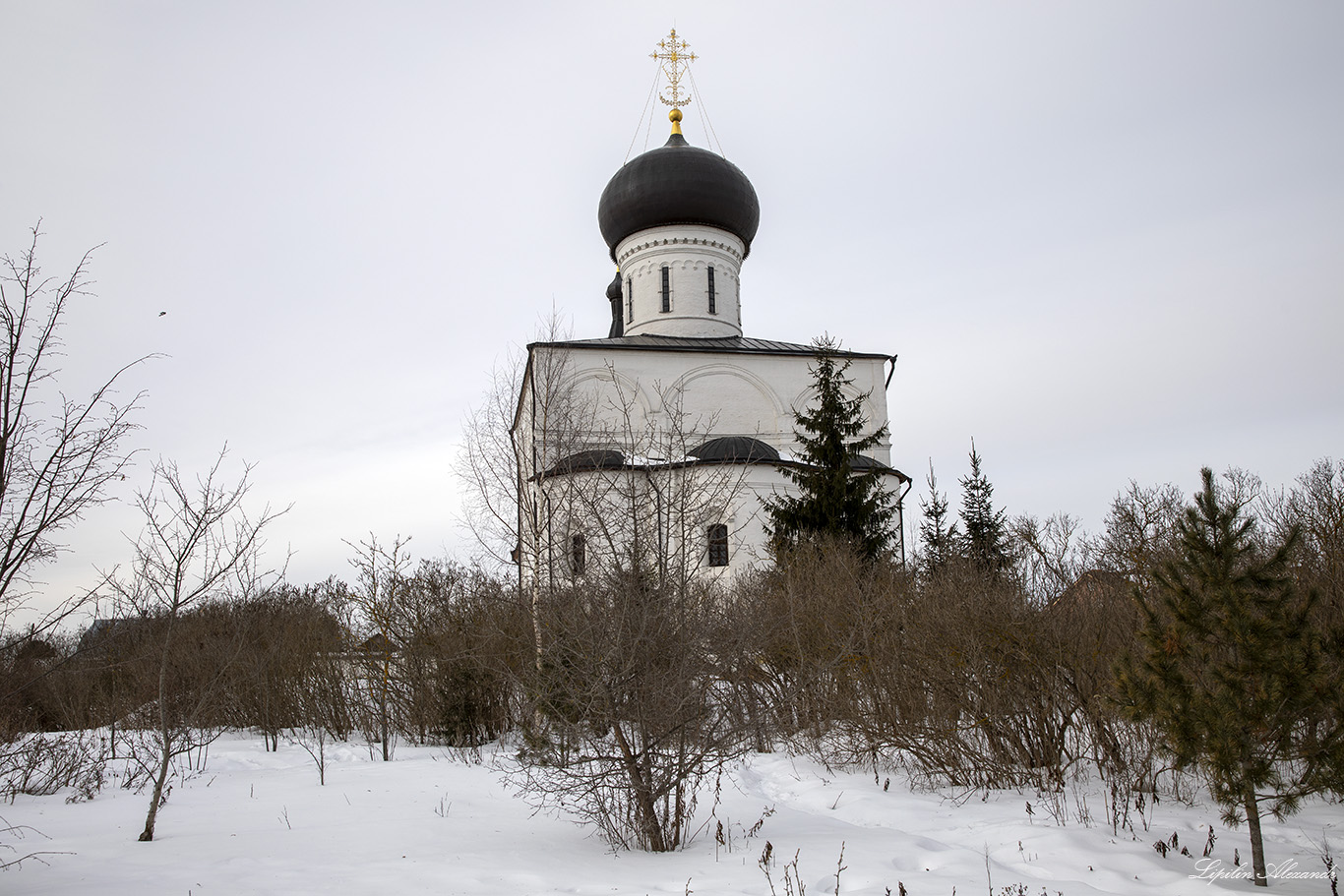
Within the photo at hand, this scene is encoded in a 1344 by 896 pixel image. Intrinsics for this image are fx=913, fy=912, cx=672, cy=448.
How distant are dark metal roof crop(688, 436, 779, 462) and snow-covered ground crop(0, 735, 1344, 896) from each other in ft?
39.0

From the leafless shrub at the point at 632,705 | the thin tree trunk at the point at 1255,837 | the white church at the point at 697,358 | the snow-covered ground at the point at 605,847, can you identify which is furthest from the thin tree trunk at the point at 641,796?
the white church at the point at 697,358

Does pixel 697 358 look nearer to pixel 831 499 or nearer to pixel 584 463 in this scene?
pixel 831 499

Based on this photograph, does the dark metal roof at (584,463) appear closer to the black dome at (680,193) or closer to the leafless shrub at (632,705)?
the leafless shrub at (632,705)

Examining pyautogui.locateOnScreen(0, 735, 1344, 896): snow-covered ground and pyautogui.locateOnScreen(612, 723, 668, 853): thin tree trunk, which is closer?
pyautogui.locateOnScreen(0, 735, 1344, 896): snow-covered ground

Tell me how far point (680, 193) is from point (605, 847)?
834 inches

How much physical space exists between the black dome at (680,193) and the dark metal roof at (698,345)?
3240 mm

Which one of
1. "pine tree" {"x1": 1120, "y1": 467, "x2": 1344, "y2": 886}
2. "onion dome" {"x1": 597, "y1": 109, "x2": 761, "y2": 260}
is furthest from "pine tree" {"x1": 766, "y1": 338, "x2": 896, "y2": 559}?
"pine tree" {"x1": 1120, "y1": 467, "x2": 1344, "y2": 886}

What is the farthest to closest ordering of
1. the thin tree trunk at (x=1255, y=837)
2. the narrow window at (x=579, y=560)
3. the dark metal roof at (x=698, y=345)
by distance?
the dark metal roof at (x=698, y=345)
the narrow window at (x=579, y=560)
the thin tree trunk at (x=1255, y=837)

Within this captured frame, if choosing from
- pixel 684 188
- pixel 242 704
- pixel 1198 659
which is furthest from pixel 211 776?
pixel 684 188

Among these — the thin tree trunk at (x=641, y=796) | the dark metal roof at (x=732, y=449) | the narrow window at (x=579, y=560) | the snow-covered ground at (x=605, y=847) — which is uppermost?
the dark metal roof at (x=732, y=449)

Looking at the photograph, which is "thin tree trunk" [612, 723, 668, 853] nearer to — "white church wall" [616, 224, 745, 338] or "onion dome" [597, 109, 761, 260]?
"white church wall" [616, 224, 745, 338]

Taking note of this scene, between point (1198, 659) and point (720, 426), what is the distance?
17770mm

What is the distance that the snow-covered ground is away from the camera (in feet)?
15.8

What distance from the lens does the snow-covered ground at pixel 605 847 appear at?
4830mm
